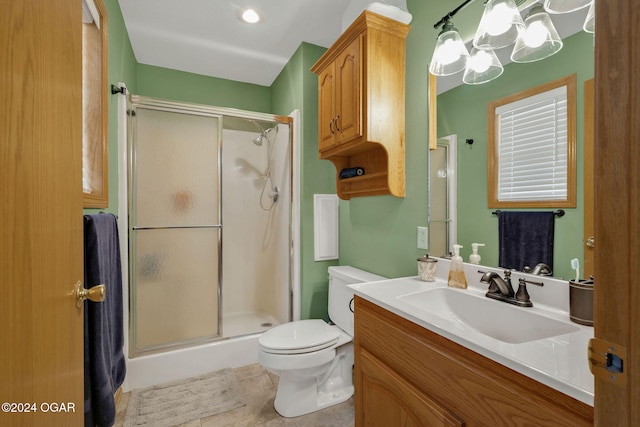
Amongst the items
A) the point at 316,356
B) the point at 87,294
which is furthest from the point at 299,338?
the point at 87,294

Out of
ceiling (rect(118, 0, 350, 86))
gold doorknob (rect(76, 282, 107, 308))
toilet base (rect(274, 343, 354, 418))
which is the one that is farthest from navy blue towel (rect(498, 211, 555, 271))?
ceiling (rect(118, 0, 350, 86))

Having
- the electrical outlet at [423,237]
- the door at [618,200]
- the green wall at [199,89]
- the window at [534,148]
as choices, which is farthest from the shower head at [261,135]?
the door at [618,200]

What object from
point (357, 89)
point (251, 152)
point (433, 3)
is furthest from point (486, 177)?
point (251, 152)

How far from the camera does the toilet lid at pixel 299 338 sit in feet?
5.28

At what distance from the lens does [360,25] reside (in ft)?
4.93

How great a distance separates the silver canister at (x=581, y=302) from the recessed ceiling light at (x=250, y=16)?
2312mm

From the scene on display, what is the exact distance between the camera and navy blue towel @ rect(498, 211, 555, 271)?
1029 millimetres

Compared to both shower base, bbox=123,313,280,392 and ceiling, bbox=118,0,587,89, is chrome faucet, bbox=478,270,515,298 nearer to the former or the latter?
ceiling, bbox=118,0,587,89

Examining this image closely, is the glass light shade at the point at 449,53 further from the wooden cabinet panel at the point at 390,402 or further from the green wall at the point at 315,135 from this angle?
the wooden cabinet panel at the point at 390,402

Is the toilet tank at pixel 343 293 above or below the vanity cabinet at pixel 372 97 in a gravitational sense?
below

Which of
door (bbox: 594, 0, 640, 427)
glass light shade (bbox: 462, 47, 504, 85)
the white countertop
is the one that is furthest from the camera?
glass light shade (bbox: 462, 47, 504, 85)

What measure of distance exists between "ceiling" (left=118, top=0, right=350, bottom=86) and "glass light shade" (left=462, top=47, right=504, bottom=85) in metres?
1.10

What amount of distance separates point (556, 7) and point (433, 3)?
655 millimetres

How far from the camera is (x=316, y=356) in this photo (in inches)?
64.7
